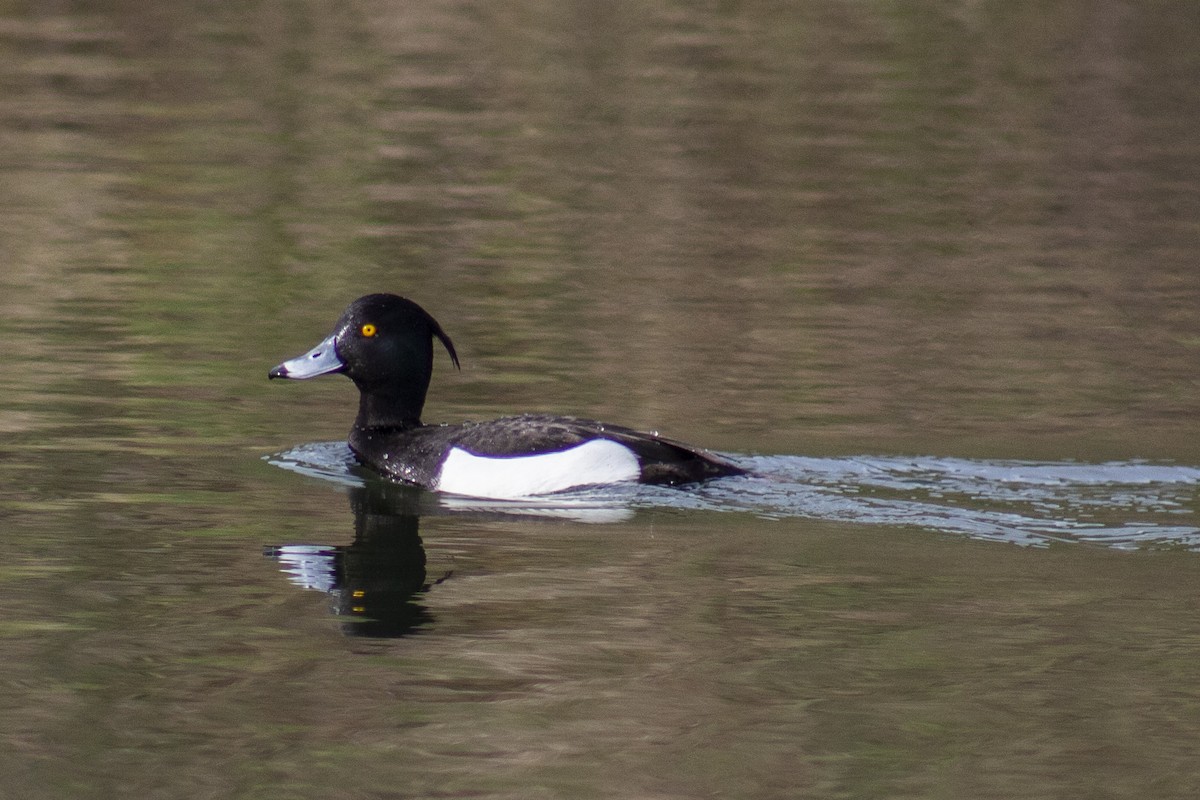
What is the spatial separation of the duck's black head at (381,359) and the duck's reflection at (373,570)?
101 cm

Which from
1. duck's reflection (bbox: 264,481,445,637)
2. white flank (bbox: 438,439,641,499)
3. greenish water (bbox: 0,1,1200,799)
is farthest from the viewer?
white flank (bbox: 438,439,641,499)

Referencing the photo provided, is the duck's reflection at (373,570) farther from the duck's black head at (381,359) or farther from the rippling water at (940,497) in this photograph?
the duck's black head at (381,359)

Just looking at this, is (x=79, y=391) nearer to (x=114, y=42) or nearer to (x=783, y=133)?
(x=783, y=133)

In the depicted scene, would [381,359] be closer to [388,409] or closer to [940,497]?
[388,409]

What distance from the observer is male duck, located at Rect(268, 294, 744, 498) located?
30.7 ft

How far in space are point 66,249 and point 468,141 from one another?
20.7 ft

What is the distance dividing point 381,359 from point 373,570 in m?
2.53

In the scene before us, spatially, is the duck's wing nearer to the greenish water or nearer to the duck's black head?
the greenish water

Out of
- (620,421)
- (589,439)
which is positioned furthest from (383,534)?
(620,421)

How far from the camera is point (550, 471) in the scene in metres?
9.41

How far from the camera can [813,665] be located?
6750 mm

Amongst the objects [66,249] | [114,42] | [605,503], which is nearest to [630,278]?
[66,249]

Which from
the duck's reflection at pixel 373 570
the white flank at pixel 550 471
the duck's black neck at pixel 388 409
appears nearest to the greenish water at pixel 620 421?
the duck's reflection at pixel 373 570

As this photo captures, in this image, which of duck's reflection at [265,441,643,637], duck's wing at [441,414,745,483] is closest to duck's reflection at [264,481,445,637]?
duck's reflection at [265,441,643,637]
